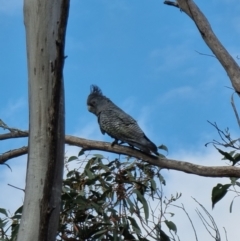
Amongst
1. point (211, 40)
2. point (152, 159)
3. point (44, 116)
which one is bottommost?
point (44, 116)

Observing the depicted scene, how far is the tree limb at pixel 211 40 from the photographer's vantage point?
234cm

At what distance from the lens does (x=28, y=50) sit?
56.8 inches

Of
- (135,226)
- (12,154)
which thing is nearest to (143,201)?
(135,226)

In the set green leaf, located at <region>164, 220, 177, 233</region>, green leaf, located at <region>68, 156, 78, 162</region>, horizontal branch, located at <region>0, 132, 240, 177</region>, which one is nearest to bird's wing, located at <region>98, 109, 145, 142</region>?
horizontal branch, located at <region>0, 132, 240, 177</region>

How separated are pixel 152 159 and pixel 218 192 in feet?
1.41

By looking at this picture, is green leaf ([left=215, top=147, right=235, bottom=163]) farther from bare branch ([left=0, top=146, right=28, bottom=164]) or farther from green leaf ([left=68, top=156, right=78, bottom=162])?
bare branch ([left=0, top=146, right=28, bottom=164])

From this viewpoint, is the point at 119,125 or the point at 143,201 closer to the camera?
the point at 143,201

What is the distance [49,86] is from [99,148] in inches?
51.8

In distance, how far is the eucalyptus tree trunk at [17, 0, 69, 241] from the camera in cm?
133

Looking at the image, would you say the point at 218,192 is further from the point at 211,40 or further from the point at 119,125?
the point at 119,125

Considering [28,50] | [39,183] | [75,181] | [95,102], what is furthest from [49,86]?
[95,102]

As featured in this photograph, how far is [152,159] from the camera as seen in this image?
101 inches

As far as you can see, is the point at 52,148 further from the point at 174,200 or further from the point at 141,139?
the point at 141,139

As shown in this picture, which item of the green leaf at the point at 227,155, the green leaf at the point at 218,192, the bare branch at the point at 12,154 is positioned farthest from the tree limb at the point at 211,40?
the bare branch at the point at 12,154
